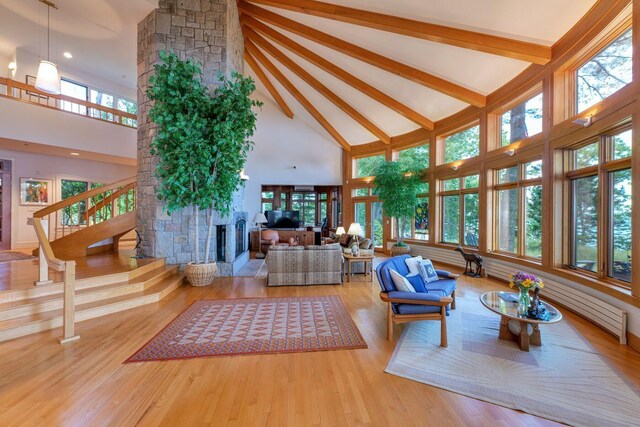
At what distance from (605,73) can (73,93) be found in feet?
39.5

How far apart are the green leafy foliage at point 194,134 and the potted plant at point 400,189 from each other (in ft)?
14.4

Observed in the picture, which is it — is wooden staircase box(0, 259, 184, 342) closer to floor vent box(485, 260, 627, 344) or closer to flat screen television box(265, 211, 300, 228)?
floor vent box(485, 260, 627, 344)

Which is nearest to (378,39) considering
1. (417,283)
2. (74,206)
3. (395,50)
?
(395,50)

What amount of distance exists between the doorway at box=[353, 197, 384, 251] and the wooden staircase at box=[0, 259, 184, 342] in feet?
22.9

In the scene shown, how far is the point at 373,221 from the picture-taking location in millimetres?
10172

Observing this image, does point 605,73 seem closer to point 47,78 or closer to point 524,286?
point 524,286

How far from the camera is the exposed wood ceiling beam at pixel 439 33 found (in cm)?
429

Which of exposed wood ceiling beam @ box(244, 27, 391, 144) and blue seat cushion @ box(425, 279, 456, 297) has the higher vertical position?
exposed wood ceiling beam @ box(244, 27, 391, 144)

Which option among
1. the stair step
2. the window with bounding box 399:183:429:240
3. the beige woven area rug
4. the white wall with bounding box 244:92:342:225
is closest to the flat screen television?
the white wall with bounding box 244:92:342:225

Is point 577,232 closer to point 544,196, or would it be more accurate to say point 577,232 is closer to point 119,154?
point 544,196

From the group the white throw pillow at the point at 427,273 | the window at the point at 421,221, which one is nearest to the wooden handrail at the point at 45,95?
the white throw pillow at the point at 427,273

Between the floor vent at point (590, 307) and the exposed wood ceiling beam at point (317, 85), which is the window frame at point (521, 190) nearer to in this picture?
the floor vent at point (590, 307)

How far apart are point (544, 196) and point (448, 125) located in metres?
3.35

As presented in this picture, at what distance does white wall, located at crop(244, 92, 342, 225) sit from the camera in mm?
10852
